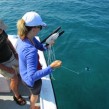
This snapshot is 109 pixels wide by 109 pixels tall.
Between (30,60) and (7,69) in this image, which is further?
(7,69)

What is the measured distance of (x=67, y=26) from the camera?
9836mm

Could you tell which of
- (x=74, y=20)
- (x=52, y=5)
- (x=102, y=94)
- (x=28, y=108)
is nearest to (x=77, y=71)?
(x=102, y=94)

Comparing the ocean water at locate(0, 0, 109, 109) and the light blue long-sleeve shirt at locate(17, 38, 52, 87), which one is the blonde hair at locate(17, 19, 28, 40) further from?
the ocean water at locate(0, 0, 109, 109)

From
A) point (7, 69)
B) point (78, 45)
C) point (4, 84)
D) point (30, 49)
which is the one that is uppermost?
point (30, 49)

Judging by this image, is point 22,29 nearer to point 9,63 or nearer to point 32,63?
point 32,63

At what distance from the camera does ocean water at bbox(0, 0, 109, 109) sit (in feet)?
20.9

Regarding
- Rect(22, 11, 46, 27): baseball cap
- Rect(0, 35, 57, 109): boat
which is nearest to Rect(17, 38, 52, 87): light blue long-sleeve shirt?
Rect(22, 11, 46, 27): baseball cap

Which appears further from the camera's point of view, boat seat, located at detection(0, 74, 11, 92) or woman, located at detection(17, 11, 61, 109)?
boat seat, located at detection(0, 74, 11, 92)

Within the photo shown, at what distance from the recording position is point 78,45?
8.59 meters

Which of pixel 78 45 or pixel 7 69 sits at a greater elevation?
pixel 7 69

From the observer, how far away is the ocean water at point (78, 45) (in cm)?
638

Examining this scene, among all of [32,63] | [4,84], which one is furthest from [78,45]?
[32,63]

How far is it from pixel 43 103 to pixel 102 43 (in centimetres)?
494

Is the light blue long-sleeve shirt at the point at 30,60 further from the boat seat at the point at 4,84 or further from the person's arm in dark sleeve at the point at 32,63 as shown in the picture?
the boat seat at the point at 4,84
